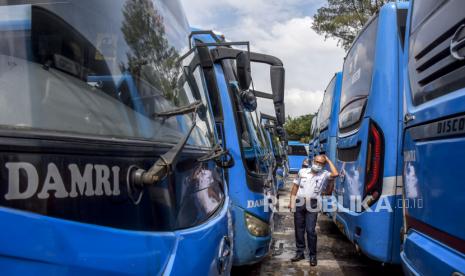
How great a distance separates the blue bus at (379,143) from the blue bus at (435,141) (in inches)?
34.4

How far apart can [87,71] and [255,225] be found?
3.23m

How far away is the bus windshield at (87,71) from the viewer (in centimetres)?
115

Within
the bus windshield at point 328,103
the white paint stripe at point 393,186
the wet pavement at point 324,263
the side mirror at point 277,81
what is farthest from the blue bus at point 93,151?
the bus windshield at point 328,103

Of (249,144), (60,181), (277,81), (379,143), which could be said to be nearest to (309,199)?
(249,144)

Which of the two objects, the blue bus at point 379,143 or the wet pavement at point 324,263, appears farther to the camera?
the wet pavement at point 324,263

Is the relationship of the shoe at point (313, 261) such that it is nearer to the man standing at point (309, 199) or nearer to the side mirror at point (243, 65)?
the man standing at point (309, 199)

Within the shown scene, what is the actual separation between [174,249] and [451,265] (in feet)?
4.21

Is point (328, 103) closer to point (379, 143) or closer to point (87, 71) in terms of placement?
point (379, 143)

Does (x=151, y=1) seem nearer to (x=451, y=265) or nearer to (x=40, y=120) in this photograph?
(x=40, y=120)

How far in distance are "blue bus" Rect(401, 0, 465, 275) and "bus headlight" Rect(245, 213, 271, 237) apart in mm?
1878

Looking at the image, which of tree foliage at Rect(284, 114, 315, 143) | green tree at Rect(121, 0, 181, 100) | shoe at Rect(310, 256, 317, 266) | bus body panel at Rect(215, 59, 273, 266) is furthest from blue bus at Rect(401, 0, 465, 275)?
tree foliage at Rect(284, 114, 315, 143)

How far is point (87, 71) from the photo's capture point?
144 cm

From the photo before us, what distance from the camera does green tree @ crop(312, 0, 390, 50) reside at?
16.4 metres

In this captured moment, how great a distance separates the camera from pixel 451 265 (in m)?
1.88
